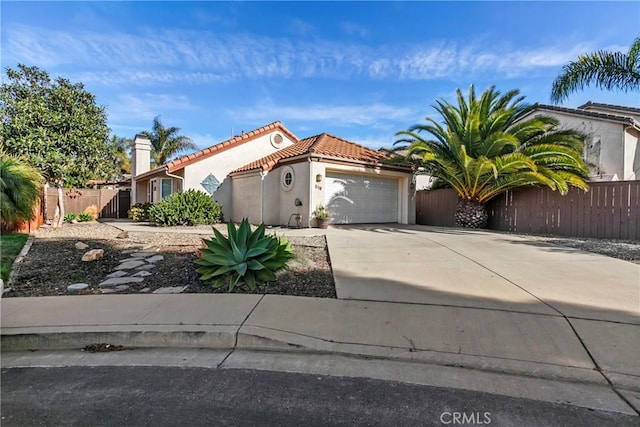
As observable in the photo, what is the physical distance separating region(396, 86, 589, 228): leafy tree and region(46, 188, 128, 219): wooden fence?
1885cm

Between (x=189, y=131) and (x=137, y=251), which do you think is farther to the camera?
(x=189, y=131)

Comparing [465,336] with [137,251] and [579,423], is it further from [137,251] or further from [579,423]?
[137,251]

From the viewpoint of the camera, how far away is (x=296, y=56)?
567 inches

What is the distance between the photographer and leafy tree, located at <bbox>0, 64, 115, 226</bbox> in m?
12.2

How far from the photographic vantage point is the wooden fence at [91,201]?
20.0 m

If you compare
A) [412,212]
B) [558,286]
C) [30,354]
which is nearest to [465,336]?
[558,286]

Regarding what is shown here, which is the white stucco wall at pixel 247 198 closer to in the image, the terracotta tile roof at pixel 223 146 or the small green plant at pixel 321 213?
the terracotta tile roof at pixel 223 146

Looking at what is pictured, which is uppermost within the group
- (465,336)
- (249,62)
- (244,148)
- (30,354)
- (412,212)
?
(249,62)

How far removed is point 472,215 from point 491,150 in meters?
2.94

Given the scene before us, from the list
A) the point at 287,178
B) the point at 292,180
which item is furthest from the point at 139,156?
the point at 292,180

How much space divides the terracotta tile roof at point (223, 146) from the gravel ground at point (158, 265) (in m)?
6.69

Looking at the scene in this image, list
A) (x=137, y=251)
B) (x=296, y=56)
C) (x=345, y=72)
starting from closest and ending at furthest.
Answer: (x=137, y=251)
(x=296, y=56)
(x=345, y=72)

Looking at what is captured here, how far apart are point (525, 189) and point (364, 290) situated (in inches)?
443

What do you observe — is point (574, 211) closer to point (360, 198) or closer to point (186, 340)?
point (360, 198)
